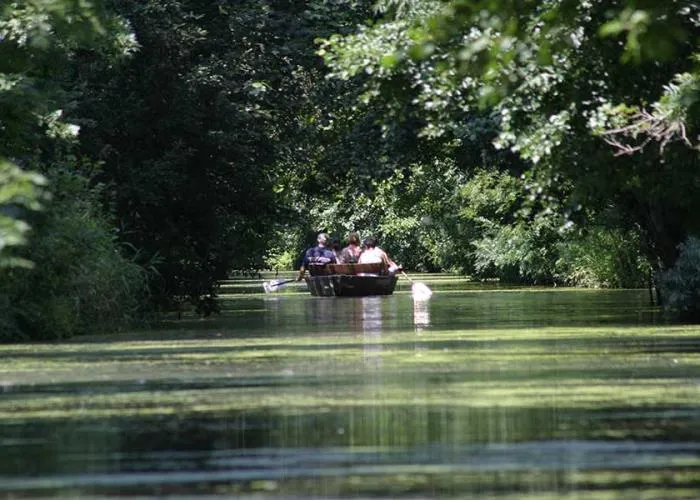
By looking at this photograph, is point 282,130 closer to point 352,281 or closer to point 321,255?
point 352,281

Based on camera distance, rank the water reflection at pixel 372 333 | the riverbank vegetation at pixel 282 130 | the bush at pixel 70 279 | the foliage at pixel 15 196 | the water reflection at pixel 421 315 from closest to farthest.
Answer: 1. the foliage at pixel 15 196
2. the water reflection at pixel 372 333
3. the riverbank vegetation at pixel 282 130
4. the bush at pixel 70 279
5. the water reflection at pixel 421 315

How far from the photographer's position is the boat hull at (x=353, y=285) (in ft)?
177

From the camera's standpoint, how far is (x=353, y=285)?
2138 inches

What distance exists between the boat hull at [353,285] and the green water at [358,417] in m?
29.2

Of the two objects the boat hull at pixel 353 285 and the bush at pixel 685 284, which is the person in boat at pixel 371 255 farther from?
the bush at pixel 685 284

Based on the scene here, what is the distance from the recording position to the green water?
9.35m

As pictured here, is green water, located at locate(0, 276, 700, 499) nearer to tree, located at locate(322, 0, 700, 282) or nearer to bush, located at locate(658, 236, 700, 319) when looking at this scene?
tree, located at locate(322, 0, 700, 282)

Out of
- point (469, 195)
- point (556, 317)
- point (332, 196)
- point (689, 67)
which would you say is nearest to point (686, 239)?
point (556, 317)

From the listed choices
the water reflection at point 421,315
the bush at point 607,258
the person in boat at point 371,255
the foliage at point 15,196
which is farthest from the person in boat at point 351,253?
the foliage at point 15,196

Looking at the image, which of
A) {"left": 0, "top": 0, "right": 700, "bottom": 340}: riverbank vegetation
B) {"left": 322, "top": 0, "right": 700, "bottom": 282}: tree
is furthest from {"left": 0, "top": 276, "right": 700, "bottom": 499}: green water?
{"left": 322, "top": 0, "right": 700, "bottom": 282}: tree

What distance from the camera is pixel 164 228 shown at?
37.4 m

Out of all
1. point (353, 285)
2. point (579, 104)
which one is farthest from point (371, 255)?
point (579, 104)

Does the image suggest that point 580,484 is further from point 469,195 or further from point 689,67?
point 469,195

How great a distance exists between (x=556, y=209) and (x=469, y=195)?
1658 inches
